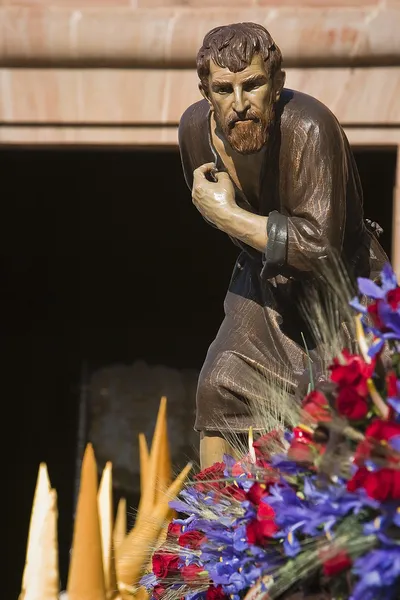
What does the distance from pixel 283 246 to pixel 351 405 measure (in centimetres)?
84

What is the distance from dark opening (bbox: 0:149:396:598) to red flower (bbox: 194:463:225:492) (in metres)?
4.32

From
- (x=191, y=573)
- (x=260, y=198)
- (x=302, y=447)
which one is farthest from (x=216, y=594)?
(x=260, y=198)

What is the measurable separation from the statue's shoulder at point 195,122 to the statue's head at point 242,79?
0.71 feet

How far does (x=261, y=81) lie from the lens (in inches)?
138

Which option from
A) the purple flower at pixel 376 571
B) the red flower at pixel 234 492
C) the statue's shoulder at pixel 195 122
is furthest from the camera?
the statue's shoulder at pixel 195 122

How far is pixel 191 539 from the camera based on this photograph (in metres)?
3.33

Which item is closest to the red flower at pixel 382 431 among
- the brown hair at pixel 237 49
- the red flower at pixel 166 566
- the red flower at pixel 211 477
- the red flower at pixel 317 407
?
the red flower at pixel 317 407

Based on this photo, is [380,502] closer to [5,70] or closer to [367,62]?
[367,62]

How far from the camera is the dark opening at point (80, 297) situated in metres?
7.86

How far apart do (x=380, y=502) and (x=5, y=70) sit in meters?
4.12

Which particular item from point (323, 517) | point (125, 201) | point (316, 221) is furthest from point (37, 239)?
point (323, 517)

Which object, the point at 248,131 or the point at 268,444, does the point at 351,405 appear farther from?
the point at 248,131

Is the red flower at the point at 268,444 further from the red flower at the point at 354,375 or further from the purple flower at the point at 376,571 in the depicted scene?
the purple flower at the point at 376,571

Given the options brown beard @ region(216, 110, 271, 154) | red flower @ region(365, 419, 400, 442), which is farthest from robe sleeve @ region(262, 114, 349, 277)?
red flower @ region(365, 419, 400, 442)
